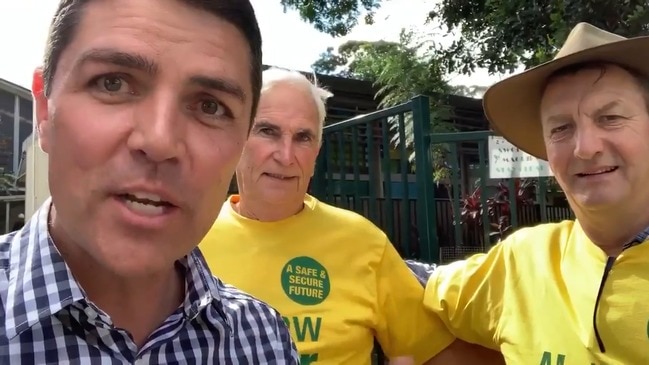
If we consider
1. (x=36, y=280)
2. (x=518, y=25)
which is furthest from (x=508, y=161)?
(x=518, y=25)

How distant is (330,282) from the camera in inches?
89.1

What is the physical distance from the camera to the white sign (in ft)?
8.68

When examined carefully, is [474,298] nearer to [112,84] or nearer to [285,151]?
[285,151]

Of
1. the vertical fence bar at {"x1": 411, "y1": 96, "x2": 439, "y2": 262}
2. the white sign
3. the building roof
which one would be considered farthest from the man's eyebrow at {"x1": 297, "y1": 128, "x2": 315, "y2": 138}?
the building roof

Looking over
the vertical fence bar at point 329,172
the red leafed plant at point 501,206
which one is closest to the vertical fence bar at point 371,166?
the vertical fence bar at point 329,172

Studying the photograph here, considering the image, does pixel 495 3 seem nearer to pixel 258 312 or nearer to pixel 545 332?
pixel 545 332

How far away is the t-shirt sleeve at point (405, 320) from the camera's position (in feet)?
7.39

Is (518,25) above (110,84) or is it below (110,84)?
above

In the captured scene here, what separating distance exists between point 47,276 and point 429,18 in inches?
272

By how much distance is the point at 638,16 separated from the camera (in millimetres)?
4684

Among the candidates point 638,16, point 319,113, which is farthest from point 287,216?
point 638,16

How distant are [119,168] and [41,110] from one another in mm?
224

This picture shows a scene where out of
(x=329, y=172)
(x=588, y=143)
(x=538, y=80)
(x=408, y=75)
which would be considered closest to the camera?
(x=588, y=143)

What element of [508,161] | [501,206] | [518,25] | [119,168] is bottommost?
[501,206]
